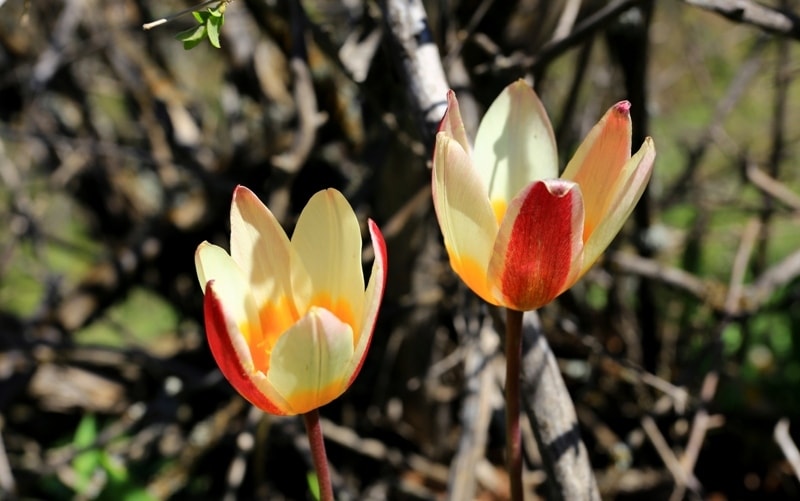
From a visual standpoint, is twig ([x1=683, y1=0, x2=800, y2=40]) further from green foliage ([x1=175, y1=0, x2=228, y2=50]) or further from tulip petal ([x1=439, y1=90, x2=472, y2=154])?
green foliage ([x1=175, y1=0, x2=228, y2=50])

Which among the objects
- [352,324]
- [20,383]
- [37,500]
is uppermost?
[352,324]

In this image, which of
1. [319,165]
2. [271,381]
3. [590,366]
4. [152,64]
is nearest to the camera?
[271,381]

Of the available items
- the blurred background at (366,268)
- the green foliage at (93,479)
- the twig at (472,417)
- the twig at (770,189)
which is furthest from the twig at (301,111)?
the twig at (770,189)

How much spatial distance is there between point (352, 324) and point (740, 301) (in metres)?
0.97

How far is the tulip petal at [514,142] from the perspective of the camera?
0.76m

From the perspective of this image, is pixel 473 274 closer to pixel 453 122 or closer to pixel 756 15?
pixel 453 122

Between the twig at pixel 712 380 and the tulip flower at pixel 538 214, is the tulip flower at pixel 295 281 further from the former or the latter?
the twig at pixel 712 380

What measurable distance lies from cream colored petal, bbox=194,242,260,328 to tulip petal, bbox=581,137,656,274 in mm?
257

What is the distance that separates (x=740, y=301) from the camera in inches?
55.9

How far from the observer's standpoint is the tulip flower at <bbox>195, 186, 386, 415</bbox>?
588 mm

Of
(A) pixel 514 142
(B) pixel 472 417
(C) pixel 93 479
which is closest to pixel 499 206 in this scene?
(A) pixel 514 142

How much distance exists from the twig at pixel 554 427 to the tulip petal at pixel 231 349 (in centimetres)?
26

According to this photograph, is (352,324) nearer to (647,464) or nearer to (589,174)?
(589,174)

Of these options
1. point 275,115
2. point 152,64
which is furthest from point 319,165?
point 152,64
